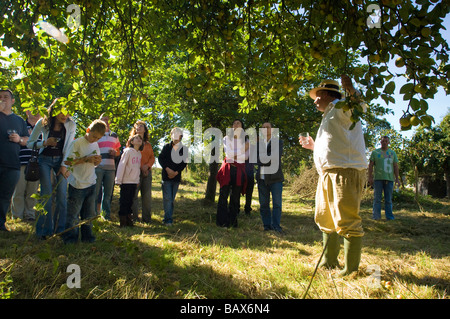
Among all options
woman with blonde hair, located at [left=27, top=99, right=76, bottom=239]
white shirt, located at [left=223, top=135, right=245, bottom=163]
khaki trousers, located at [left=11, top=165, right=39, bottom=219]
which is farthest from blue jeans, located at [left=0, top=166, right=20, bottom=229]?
white shirt, located at [left=223, top=135, right=245, bottom=163]

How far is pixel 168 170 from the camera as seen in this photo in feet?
18.6

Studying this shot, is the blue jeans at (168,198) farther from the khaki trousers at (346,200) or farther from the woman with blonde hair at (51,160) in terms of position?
the khaki trousers at (346,200)

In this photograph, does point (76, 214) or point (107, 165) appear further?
point (107, 165)

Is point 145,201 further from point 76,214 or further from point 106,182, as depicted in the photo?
point 76,214

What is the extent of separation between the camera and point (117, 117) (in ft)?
10.4

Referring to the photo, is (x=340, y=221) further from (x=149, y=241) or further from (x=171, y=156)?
(x=171, y=156)

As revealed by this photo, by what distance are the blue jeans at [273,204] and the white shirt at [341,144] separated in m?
2.55

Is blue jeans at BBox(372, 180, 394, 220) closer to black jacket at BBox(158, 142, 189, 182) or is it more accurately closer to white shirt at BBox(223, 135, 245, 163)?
white shirt at BBox(223, 135, 245, 163)

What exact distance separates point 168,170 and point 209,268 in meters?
3.09

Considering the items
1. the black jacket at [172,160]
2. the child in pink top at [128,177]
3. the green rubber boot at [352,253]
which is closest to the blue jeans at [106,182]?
the child in pink top at [128,177]

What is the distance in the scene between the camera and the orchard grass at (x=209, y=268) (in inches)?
86.4

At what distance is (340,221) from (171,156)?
392 centimetres

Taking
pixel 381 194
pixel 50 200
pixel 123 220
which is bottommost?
pixel 123 220

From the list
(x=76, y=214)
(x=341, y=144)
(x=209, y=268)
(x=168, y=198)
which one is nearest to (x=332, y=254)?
(x=341, y=144)
